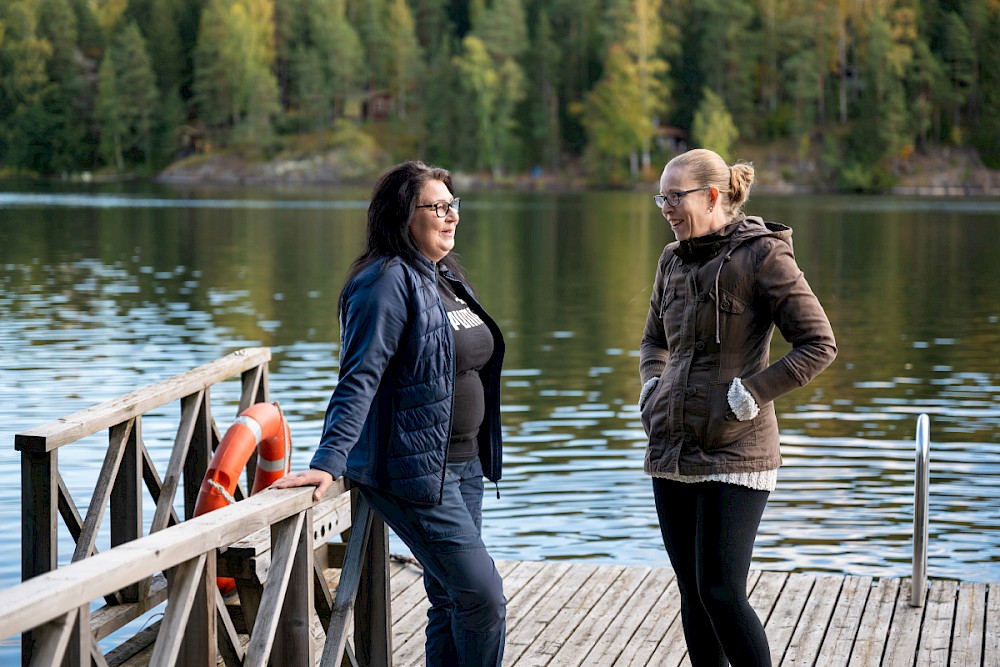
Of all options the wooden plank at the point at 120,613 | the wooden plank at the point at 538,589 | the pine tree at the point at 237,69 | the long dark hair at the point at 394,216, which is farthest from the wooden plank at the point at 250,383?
the pine tree at the point at 237,69

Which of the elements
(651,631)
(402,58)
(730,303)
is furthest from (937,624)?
(402,58)

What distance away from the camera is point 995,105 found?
78.7 meters

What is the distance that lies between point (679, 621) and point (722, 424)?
1.85 m

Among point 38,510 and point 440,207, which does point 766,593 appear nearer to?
point 440,207

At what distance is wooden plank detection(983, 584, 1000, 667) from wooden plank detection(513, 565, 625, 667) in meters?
1.49

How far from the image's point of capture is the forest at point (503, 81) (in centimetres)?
7988

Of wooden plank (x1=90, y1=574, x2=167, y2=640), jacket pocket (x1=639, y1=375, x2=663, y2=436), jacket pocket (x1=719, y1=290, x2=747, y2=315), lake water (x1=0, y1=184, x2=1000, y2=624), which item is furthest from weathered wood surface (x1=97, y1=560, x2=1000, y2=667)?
lake water (x1=0, y1=184, x2=1000, y2=624)

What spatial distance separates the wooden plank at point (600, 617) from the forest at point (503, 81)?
72.7 meters

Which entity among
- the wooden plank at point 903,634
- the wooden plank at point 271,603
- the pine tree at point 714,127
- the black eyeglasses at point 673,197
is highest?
the pine tree at point 714,127

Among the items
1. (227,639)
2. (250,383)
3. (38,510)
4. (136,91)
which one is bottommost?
(227,639)

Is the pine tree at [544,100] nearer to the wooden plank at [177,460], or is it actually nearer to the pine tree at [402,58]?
the pine tree at [402,58]

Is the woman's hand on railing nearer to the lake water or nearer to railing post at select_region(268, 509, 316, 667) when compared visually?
railing post at select_region(268, 509, 316, 667)

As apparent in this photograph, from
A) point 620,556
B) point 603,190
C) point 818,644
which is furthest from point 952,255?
point 603,190

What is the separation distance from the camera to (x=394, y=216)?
3770 millimetres
